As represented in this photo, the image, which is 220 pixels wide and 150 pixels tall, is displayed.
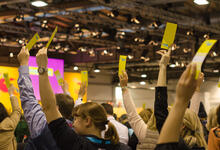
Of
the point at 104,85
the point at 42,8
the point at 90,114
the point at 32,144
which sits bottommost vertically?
the point at 104,85

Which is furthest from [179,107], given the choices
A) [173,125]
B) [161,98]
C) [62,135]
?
[161,98]

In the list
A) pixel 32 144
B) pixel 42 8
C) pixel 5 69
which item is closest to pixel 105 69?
pixel 5 69

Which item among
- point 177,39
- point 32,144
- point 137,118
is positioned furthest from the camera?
point 177,39

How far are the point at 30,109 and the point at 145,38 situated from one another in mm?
10360

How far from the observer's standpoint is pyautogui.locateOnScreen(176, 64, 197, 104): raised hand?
3.98 ft

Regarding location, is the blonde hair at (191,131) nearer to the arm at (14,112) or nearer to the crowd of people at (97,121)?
the crowd of people at (97,121)

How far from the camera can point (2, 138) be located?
313cm

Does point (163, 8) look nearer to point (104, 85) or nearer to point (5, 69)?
point (5, 69)

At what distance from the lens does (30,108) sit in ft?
6.57

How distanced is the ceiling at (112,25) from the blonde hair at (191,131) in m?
6.47

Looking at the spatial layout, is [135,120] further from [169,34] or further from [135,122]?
[169,34]

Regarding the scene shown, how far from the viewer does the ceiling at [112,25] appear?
31.8 feet

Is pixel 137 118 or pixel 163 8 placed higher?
pixel 163 8

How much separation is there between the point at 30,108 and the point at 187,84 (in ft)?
3.60
